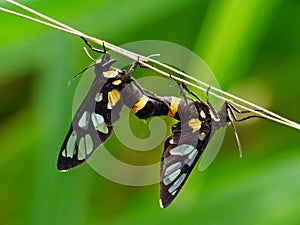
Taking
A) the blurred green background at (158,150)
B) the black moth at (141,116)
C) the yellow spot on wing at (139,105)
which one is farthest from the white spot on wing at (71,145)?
the blurred green background at (158,150)

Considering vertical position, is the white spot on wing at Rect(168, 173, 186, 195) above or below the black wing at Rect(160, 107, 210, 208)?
below

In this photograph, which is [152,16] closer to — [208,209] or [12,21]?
[12,21]

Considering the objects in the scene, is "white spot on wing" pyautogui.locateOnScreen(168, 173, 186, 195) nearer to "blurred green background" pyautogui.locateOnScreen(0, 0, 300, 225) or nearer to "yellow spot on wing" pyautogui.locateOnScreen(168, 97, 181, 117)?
"yellow spot on wing" pyautogui.locateOnScreen(168, 97, 181, 117)

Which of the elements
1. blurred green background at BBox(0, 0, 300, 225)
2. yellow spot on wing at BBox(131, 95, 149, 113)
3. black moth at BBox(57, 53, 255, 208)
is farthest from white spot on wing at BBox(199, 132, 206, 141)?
blurred green background at BBox(0, 0, 300, 225)

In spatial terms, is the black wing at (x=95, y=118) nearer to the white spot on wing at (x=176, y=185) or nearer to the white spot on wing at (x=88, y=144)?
the white spot on wing at (x=88, y=144)

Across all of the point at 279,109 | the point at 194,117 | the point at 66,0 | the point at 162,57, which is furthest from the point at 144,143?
the point at 194,117

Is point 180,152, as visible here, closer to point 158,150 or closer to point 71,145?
point 71,145

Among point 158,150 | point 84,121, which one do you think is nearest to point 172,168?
point 84,121
